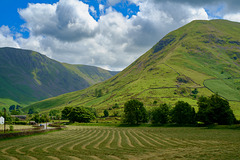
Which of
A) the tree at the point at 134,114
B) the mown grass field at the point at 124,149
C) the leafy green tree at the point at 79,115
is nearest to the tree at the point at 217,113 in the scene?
the tree at the point at 134,114

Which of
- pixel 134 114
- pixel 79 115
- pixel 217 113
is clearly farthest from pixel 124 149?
pixel 79 115

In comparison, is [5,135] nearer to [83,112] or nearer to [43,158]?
[43,158]

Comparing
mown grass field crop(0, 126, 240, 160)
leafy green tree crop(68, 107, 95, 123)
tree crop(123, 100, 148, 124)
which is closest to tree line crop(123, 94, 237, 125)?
tree crop(123, 100, 148, 124)

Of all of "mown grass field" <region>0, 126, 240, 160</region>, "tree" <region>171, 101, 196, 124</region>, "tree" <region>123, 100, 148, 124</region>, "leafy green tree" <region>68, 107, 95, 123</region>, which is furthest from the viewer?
"leafy green tree" <region>68, 107, 95, 123</region>

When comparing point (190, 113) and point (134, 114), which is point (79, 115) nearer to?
point (134, 114)

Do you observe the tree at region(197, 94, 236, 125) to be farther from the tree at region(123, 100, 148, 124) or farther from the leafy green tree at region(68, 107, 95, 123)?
the leafy green tree at region(68, 107, 95, 123)

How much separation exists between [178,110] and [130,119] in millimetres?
31255

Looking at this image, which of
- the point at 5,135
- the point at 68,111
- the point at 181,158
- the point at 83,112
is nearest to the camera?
the point at 181,158

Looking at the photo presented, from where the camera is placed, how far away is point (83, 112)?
160 metres

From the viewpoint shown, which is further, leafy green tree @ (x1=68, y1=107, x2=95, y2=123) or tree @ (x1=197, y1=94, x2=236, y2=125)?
leafy green tree @ (x1=68, y1=107, x2=95, y2=123)

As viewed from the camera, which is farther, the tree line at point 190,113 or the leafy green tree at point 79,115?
the leafy green tree at point 79,115

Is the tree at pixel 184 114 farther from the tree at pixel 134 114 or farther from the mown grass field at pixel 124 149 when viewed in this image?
the mown grass field at pixel 124 149

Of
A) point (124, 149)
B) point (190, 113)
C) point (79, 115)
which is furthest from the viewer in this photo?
point (79, 115)

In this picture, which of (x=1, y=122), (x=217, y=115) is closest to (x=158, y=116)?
(x=217, y=115)
